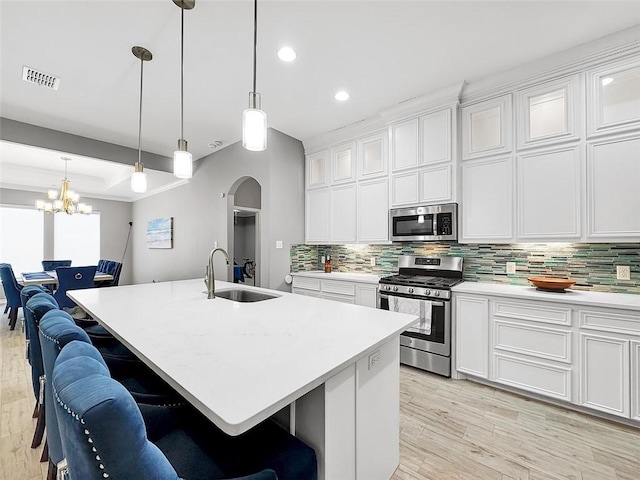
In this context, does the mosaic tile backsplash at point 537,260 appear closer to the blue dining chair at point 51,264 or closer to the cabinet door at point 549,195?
the cabinet door at point 549,195

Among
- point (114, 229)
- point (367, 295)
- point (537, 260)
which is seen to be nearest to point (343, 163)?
point (367, 295)

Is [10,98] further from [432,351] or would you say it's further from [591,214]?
[591,214]

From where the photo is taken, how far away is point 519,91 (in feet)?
8.54

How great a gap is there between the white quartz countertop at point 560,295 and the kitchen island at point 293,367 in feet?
4.32

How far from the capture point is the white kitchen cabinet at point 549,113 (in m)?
2.34

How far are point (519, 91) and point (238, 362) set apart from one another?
3154 mm

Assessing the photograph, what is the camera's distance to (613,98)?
221cm

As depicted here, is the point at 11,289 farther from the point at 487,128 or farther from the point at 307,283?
the point at 487,128

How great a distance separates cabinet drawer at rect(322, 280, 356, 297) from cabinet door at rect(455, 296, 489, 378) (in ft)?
3.81

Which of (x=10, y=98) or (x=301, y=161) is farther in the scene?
(x=301, y=161)

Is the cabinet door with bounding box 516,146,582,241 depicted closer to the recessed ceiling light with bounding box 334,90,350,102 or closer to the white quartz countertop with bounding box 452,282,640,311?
the white quartz countertop with bounding box 452,282,640,311

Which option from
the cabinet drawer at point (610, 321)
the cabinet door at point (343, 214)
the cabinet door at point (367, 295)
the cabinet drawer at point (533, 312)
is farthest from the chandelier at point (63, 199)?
the cabinet drawer at point (610, 321)

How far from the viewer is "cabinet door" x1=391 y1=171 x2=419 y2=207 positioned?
315 centimetres

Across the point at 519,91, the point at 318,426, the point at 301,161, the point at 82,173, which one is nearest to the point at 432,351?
the point at 318,426
